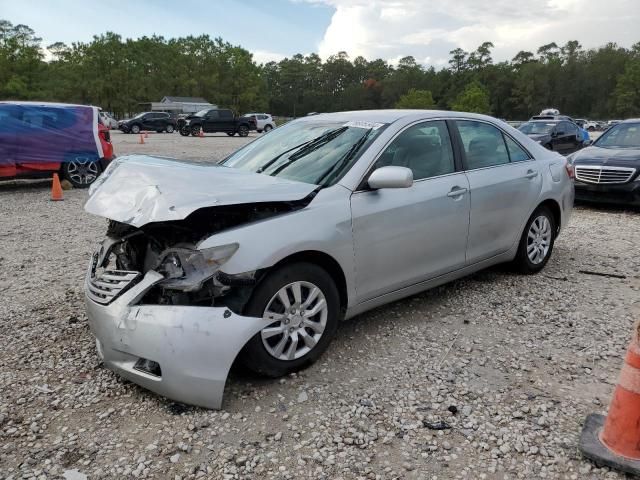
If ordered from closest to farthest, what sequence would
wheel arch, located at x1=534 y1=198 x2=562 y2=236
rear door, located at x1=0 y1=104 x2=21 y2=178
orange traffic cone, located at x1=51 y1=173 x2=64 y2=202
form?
wheel arch, located at x1=534 y1=198 x2=562 y2=236
orange traffic cone, located at x1=51 y1=173 x2=64 y2=202
rear door, located at x1=0 y1=104 x2=21 y2=178

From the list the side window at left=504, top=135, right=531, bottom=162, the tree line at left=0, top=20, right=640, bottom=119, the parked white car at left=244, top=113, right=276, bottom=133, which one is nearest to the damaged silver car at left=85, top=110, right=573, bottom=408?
the side window at left=504, top=135, right=531, bottom=162

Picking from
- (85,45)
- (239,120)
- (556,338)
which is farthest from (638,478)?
(85,45)

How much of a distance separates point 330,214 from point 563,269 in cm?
343

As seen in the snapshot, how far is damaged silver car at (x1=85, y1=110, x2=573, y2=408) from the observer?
2.88m

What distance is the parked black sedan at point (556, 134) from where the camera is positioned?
16141 mm

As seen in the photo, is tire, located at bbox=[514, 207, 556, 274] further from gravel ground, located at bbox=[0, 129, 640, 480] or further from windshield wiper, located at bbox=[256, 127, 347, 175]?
windshield wiper, located at bbox=[256, 127, 347, 175]

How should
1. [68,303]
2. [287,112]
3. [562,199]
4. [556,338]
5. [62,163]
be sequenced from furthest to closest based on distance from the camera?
[287,112] → [62,163] → [562,199] → [68,303] → [556,338]

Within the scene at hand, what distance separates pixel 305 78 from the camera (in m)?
125

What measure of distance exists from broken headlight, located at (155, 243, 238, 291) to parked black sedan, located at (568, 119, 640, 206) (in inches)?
319

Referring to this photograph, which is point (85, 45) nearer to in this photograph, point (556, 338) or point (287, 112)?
point (287, 112)

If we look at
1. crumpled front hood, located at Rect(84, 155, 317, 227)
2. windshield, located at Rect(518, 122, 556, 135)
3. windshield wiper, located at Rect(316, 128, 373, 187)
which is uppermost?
windshield, located at Rect(518, 122, 556, 135)

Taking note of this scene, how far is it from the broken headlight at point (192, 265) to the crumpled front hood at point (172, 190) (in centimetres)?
26

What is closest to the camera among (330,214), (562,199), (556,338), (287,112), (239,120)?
(330,214)

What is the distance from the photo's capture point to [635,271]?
5566mm
